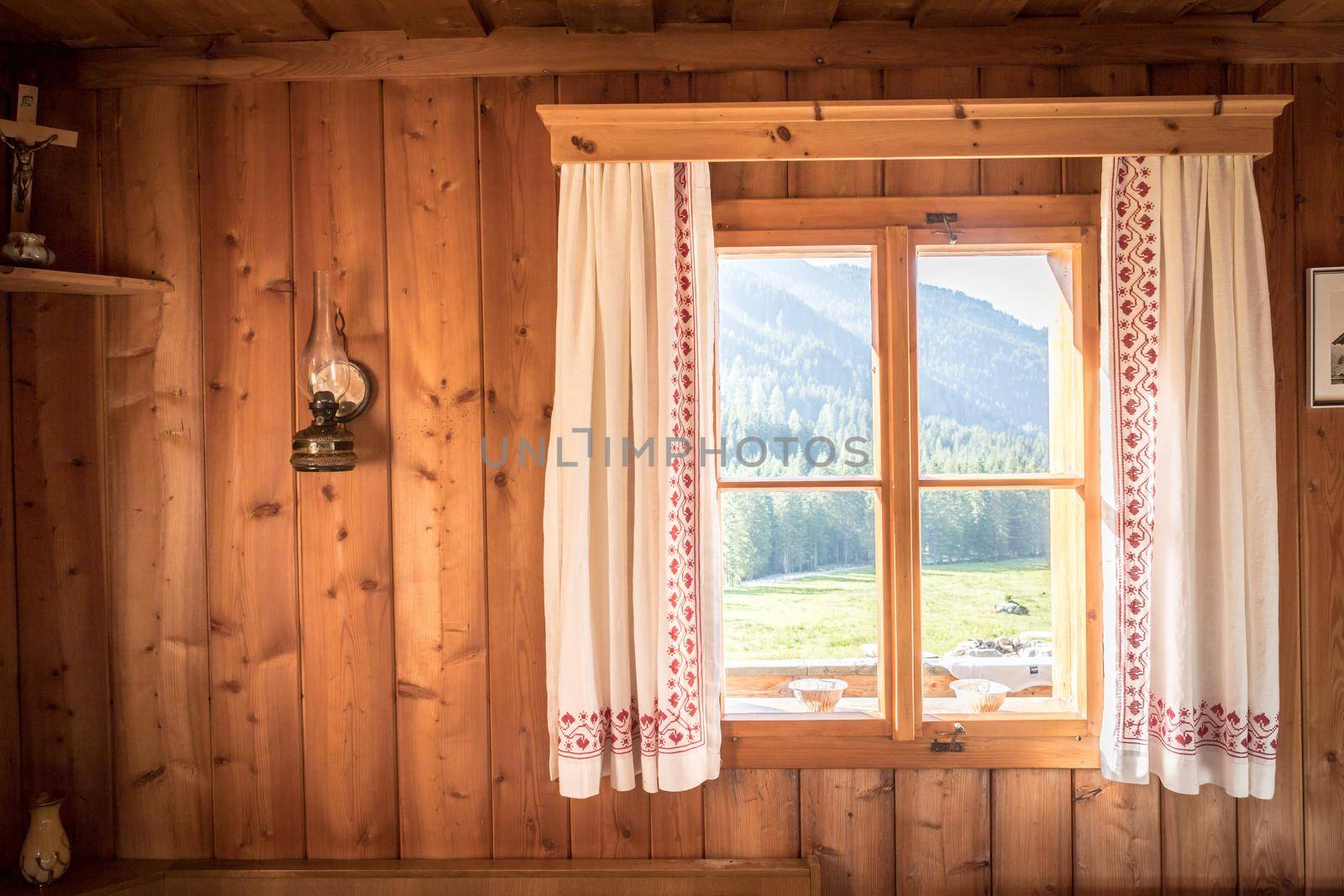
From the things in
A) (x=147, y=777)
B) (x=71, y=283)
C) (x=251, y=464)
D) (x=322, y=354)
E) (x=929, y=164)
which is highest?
(x=929, y=164)

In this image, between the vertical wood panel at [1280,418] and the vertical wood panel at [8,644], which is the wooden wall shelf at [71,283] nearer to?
the vertical wood panel at [8,644]

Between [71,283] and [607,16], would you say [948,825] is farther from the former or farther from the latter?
[71,283]

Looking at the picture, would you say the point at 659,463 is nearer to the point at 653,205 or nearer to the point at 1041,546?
the point at 653,205

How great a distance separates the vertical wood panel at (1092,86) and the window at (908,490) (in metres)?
0.14

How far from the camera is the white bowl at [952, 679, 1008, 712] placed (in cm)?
219

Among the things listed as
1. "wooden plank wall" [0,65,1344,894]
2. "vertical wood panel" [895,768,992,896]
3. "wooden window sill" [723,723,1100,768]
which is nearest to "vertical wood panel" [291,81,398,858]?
"wooden plank wall" [0,65,1344,894]

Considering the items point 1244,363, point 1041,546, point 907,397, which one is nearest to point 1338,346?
point 1244,363

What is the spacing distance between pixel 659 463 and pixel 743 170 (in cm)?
75

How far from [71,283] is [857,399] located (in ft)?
6.09

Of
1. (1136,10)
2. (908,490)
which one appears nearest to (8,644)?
(908,490)

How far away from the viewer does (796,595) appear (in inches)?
87.8

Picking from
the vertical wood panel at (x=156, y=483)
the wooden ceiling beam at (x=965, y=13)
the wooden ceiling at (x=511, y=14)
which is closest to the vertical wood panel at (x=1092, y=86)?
the wooden ceiling at (x=511, y=14)

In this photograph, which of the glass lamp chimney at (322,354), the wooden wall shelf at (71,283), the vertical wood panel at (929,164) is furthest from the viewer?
the vertical wood panel at (929,164)

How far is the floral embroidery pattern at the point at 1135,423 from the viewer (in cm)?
203
